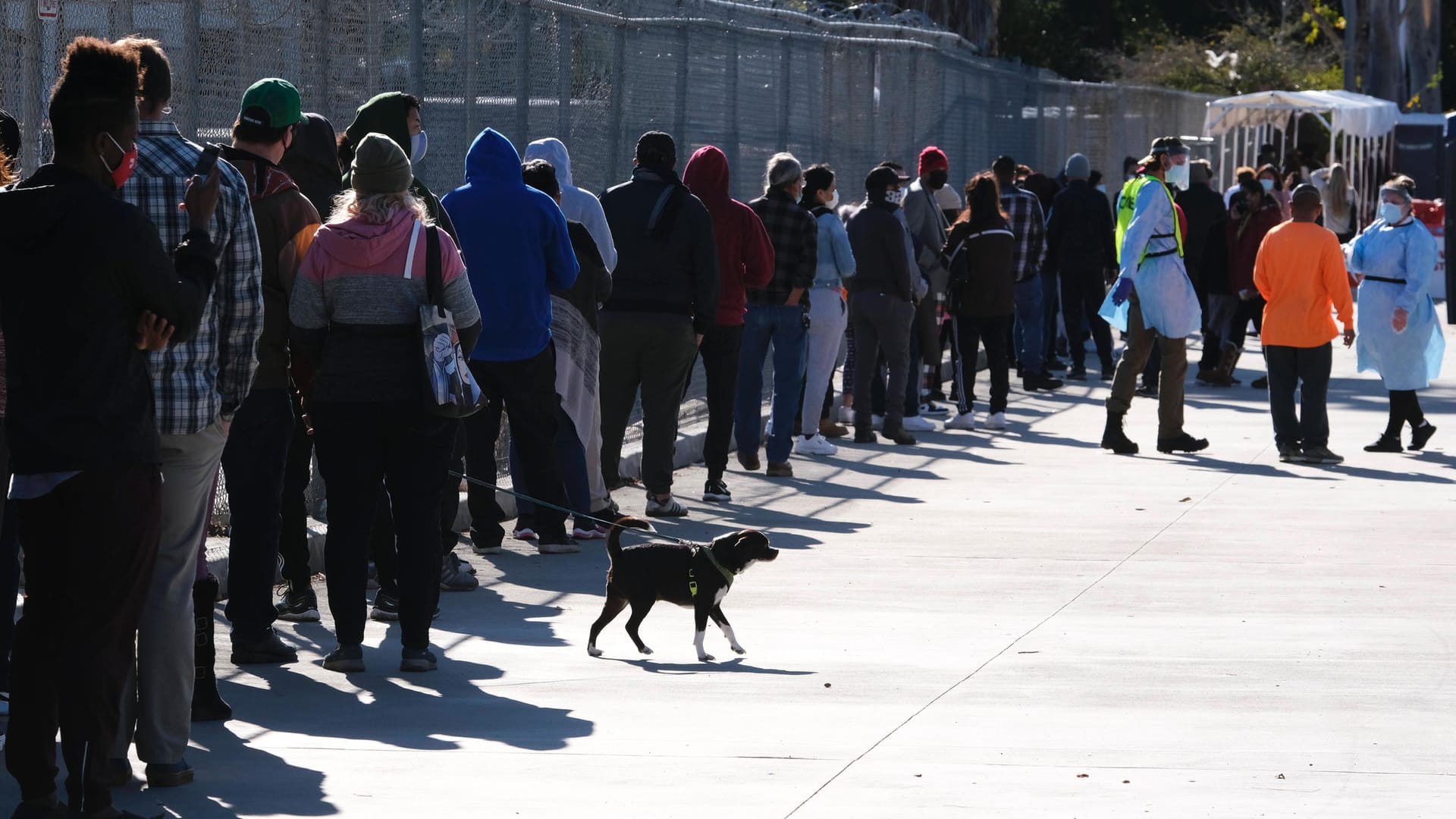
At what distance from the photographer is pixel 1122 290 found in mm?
13617

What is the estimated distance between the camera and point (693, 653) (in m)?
7.44

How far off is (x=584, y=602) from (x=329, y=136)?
2.12 meters

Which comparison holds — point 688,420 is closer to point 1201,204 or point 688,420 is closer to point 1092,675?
point 1201,204

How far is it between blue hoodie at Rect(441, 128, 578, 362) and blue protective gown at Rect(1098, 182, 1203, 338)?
18.5 ft

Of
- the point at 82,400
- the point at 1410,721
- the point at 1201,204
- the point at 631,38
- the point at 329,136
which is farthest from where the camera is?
the point at 1201,204

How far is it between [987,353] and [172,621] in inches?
401

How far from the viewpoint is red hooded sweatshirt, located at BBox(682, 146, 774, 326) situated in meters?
11.1

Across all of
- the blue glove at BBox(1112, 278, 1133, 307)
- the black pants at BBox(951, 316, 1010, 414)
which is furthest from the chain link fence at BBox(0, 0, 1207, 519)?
the blue glove at BBox(1112, 278, 1133, 307)

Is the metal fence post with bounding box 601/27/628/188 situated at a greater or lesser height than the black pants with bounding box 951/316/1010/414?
greater

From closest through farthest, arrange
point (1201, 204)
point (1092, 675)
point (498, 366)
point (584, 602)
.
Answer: point (1092, 675)
point (584, 602)
point (498, 366)
point (1201, 204)

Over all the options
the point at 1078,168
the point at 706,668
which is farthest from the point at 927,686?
the point at 1078,168

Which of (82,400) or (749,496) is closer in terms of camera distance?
(82,400)

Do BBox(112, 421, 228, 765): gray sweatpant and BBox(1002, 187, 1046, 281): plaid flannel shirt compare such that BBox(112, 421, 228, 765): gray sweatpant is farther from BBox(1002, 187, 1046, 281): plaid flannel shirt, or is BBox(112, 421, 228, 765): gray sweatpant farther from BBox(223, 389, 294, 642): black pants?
BBox(1002, 187, 1046, 281): plaid flannel shirt

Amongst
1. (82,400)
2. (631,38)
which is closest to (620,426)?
(631,38)
